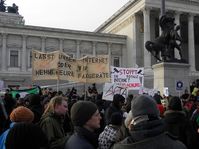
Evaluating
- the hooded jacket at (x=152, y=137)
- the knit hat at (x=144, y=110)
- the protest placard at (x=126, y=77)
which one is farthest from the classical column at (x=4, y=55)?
the hooded jacket at (x=152, y=137)

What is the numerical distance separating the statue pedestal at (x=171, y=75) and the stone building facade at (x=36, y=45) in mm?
29219

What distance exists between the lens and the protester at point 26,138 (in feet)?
8.38

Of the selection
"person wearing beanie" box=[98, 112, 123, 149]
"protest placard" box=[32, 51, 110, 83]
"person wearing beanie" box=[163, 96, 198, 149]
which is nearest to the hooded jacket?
"person wearing beanie" box=[98, 112, 123, 149]

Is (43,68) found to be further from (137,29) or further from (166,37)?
(137,29)

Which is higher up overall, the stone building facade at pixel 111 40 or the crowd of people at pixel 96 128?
the stone building facade at pixel 111 40

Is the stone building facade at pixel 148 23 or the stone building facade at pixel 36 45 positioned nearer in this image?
the stone building facade at pixel 36 45

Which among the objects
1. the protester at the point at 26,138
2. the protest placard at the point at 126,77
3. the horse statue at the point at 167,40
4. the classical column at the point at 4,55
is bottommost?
the protester at the point at 26,138

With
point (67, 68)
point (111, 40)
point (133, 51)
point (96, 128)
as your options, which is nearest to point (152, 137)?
point (96, 128)

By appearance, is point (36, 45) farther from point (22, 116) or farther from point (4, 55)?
point (22, 116)

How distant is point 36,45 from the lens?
46.2 metres

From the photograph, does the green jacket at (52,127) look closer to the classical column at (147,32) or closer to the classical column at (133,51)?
the classical column at (147,32)

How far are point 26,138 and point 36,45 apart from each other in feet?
146

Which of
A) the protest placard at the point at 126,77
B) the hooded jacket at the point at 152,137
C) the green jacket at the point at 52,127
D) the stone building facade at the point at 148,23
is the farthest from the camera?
the stone building facade at the point at 148,23

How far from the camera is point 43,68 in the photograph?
1446cm
